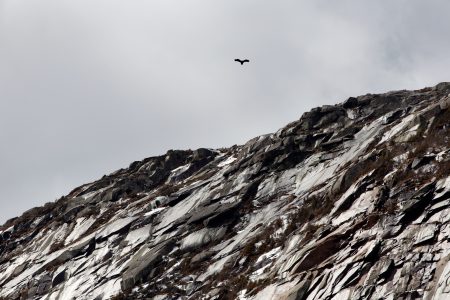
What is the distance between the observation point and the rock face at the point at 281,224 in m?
22.2

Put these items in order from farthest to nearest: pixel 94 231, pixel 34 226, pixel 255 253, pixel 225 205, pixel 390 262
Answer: pixel 34 226, pixel 94 231, pixel 225 205, pixel 255 253, pixel 390 262

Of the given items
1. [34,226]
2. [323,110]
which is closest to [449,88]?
[323,110]

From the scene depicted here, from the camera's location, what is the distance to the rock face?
874 inches

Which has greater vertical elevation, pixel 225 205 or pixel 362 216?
pixel 225 205

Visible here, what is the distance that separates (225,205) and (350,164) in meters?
8.85

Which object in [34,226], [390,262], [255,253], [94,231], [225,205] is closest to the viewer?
[390,262]

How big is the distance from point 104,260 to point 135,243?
2.35 metres

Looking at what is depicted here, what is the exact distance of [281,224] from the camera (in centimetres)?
3234

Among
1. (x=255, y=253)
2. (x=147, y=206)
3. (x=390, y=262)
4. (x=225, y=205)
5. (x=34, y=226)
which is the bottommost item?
(x=390, y=262)

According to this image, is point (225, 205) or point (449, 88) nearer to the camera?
point (225, 205)

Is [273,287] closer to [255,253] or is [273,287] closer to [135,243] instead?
[255,253]

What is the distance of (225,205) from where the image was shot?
129 feet

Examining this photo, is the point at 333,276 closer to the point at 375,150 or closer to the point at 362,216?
the point at 362,216

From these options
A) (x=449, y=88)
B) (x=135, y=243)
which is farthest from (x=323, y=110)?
(x=135, y=243)
